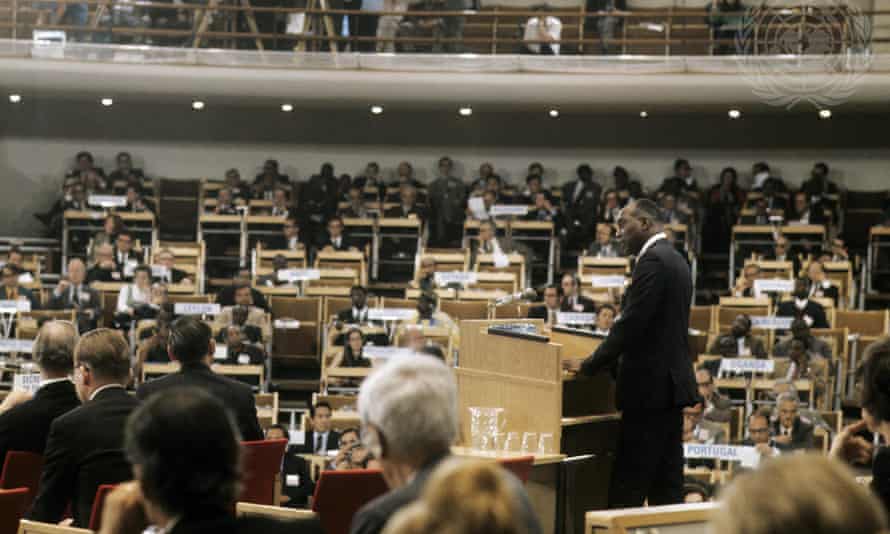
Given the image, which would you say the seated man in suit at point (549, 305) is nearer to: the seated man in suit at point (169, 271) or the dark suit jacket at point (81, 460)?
the seated man in suit at point (169, 271)

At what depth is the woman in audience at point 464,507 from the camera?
158 centimetres

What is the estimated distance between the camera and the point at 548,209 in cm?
1407

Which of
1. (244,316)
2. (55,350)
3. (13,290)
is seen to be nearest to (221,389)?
(55,350)

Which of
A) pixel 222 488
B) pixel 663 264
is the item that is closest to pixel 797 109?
pixel 663 264

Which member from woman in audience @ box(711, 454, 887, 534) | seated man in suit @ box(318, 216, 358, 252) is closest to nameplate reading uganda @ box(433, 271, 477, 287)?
seated man in suit @ box(318, 216, 358, 252)

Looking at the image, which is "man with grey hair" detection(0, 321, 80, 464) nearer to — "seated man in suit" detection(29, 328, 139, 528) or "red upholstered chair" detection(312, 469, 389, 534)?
"seated man in suit" detection(29, 328, 139, 528)

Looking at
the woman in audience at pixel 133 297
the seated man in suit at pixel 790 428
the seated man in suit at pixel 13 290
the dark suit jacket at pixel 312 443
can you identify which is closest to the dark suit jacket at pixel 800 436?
the seated man in suit at pixel 790 428

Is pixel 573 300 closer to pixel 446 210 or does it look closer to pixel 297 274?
pixel 297 274

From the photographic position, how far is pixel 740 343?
10.5 metres

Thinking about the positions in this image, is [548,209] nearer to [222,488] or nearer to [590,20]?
[590,20]

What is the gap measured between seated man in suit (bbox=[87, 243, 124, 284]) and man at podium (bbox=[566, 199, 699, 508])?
8.45 meters

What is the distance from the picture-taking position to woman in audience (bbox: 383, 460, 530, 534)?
5.17 feet

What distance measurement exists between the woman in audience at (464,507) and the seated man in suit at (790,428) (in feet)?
24.8

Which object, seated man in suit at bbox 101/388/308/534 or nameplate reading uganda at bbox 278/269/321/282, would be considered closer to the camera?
seated man in suit at bbox 101/388/308/534
